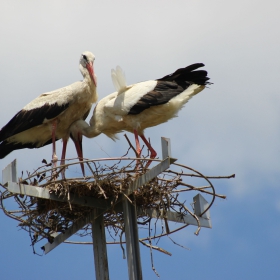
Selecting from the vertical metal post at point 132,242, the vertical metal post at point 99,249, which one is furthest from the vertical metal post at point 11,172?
the vertical metal post at point 132,242

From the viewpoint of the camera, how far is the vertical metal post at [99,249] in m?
8.28

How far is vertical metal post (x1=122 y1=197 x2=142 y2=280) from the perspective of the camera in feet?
25.6

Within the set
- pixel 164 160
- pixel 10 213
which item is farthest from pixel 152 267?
pixel 10 213

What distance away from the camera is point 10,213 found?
30.0ft

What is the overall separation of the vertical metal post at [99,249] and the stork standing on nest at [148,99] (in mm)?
1771

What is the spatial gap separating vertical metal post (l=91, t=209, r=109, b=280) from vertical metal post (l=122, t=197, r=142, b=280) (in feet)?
1.59

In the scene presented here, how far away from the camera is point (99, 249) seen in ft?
27.8

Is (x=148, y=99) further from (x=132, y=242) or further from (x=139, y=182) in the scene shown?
(x=132, y=242)

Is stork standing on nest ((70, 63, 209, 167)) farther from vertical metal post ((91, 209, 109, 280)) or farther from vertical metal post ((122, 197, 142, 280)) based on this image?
vertical metal post ((122, 197, 142, 280))

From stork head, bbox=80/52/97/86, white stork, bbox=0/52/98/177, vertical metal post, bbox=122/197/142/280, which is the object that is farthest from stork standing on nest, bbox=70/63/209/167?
vertical metal post, bbox=122/197/142/280

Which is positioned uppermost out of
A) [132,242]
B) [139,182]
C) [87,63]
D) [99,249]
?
[87,63]

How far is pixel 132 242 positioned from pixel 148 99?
269cm

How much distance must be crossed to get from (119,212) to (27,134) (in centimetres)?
301

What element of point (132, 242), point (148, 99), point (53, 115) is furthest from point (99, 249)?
point (53, 115)
